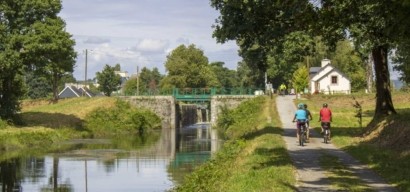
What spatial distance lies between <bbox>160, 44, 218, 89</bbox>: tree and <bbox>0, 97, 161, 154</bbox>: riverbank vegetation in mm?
33894

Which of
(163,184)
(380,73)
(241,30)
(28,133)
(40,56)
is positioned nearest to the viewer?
(163,184)

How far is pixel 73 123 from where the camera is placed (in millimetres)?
61469

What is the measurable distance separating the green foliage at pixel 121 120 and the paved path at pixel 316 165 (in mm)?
35569

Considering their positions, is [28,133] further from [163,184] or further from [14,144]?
[163,184]

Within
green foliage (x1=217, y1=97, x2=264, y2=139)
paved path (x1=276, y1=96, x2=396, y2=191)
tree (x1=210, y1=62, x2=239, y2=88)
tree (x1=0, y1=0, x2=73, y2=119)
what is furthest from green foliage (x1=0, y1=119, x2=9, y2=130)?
tree (x1=210, y1=62, x2=239, y2=88)

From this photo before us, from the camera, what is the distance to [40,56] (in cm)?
4900

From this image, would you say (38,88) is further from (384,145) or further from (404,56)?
(384,145)

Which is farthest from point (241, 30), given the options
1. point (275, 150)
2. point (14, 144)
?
point (14, 144)

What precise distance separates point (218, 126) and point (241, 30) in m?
44.3

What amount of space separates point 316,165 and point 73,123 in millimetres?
45287

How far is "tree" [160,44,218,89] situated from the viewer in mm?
111750

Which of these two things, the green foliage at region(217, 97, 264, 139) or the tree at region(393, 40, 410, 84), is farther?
the green foliage at region(217, 97, 264, 139)

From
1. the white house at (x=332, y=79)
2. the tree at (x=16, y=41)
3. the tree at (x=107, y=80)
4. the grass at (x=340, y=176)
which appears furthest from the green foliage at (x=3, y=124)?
the tree at (x=107, y=80)

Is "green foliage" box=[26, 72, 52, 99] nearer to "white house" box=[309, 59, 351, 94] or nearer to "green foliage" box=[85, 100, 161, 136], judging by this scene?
"green foliage" box=[85, 100, 161, 136]
